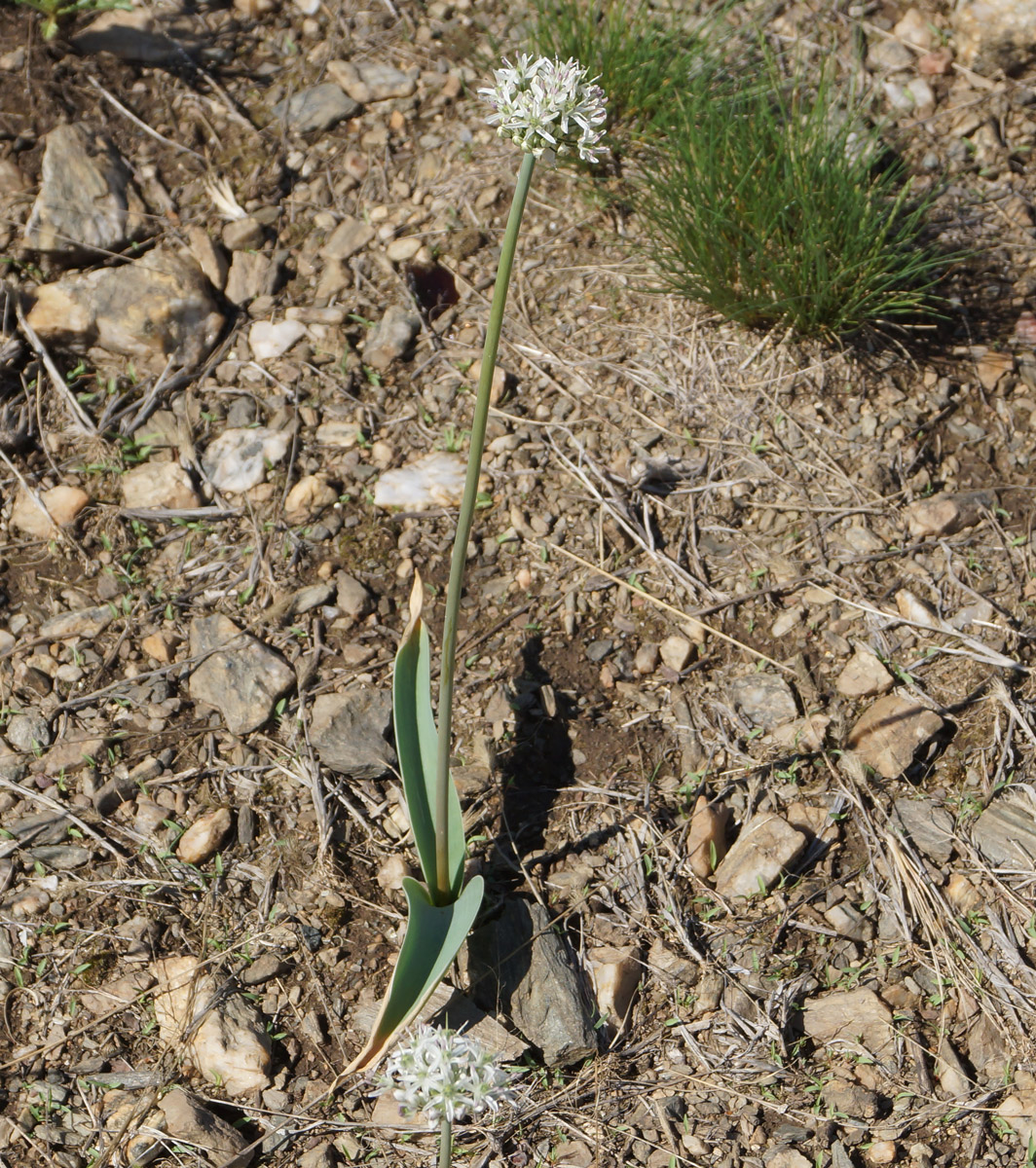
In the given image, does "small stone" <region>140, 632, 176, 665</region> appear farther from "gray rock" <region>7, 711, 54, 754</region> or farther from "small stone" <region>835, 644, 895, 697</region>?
"small stone" <region>835, 644, 895, 697</region>

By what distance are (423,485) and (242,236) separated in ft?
3.54

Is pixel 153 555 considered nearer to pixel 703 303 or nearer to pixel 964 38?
pixel 703 303

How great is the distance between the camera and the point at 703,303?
9.91ft

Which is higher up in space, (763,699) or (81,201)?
(81,201)

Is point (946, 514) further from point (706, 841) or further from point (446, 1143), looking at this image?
point (446, 1143)

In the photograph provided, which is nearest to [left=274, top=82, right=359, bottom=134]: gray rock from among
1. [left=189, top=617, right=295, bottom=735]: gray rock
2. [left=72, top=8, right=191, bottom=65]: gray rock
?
[left=72, top=8, right=191, bottom=65]: gray rock

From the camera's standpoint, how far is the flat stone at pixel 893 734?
2.39 m

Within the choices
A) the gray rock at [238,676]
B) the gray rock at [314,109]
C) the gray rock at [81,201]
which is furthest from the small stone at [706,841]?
the gray rock at [314,109]

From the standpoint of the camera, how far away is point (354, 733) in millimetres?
2445

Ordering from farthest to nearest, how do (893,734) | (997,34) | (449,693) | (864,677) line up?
1. (997,34)
2. (864,677)
3. (893,734)
4. (449,693)

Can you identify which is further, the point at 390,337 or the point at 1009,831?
the point at 390,337

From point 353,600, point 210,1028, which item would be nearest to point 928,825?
point 353,600

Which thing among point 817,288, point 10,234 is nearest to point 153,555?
point 10,234

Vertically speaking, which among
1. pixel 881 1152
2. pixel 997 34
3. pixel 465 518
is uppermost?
pixel 997 34
